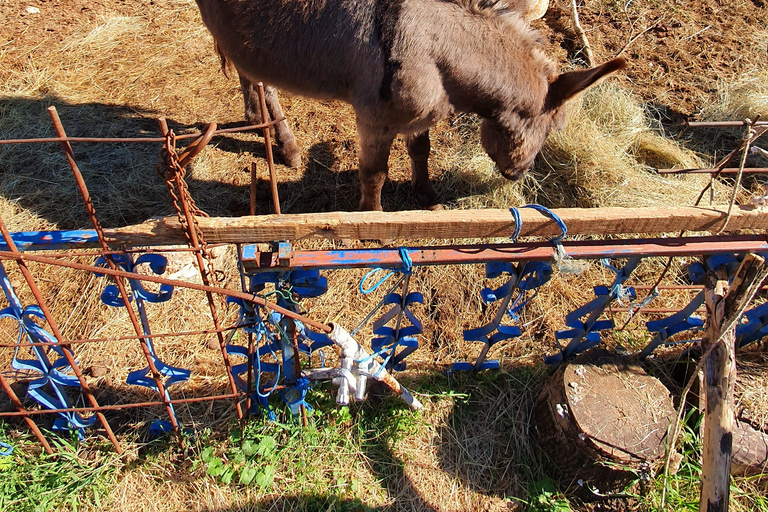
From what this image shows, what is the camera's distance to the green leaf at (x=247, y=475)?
7.69ft

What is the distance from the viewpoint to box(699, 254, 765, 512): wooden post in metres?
1.86

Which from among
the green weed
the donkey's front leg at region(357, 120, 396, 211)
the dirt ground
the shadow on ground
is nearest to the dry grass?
the shadow on ground

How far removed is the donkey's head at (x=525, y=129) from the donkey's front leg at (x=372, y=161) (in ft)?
2.47

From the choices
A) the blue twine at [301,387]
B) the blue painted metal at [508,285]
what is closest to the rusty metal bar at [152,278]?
the blue twine at [301,387]

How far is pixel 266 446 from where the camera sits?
7.94 feet

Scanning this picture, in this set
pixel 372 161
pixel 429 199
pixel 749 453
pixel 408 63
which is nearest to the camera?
pixel 749 453

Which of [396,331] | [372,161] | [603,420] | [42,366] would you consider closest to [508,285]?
[396,331]

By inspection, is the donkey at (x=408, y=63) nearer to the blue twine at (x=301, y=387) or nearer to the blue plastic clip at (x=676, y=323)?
the blue plastic clip at (x=676, y=323)

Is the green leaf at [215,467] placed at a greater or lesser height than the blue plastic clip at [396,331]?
lesser

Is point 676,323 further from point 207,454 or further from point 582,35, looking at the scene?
point 582,35

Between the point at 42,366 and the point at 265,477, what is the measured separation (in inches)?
44.5

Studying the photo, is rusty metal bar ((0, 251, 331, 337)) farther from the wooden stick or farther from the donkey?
the wooden stick

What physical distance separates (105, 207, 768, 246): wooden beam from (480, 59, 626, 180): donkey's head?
4.44 ft

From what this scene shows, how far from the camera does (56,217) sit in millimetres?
3701
